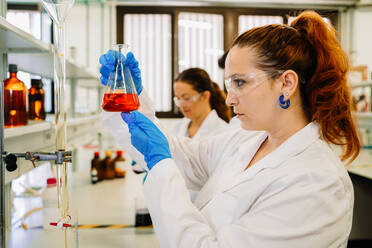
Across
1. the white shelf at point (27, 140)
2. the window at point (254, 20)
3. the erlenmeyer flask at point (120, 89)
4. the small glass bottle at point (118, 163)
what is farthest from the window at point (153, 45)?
the erlenmeyer flask at point (120, 89)

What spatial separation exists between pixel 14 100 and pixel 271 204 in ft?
3.49

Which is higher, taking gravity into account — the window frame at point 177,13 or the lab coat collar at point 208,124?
the window frame at point 177,13

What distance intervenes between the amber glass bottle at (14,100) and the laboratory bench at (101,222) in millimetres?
387

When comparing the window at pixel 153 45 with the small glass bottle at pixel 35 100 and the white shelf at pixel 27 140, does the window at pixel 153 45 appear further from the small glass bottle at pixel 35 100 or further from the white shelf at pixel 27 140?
the small glass bottle at pixel 35 100

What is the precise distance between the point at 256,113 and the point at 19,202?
1.53m

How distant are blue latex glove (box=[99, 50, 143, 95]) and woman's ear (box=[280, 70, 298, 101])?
1.72ft

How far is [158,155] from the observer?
105 cm

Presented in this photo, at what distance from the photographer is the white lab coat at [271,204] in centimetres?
83

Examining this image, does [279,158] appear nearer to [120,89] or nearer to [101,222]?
[120,89]

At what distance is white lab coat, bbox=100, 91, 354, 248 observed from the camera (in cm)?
83

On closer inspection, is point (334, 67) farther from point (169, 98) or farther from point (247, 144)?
point (169, 98)

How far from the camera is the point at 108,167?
8.96ft

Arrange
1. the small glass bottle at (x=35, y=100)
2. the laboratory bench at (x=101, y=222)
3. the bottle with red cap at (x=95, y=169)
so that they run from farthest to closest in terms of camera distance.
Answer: the bottle with red cap at (x=95, y=169), the small glass bottle at (x=35, y=100), the laboratory bench at (x=101, y=222)

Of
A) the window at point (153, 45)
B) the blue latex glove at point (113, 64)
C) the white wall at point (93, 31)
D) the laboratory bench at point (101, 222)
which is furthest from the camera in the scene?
the window at point (153, 45)
